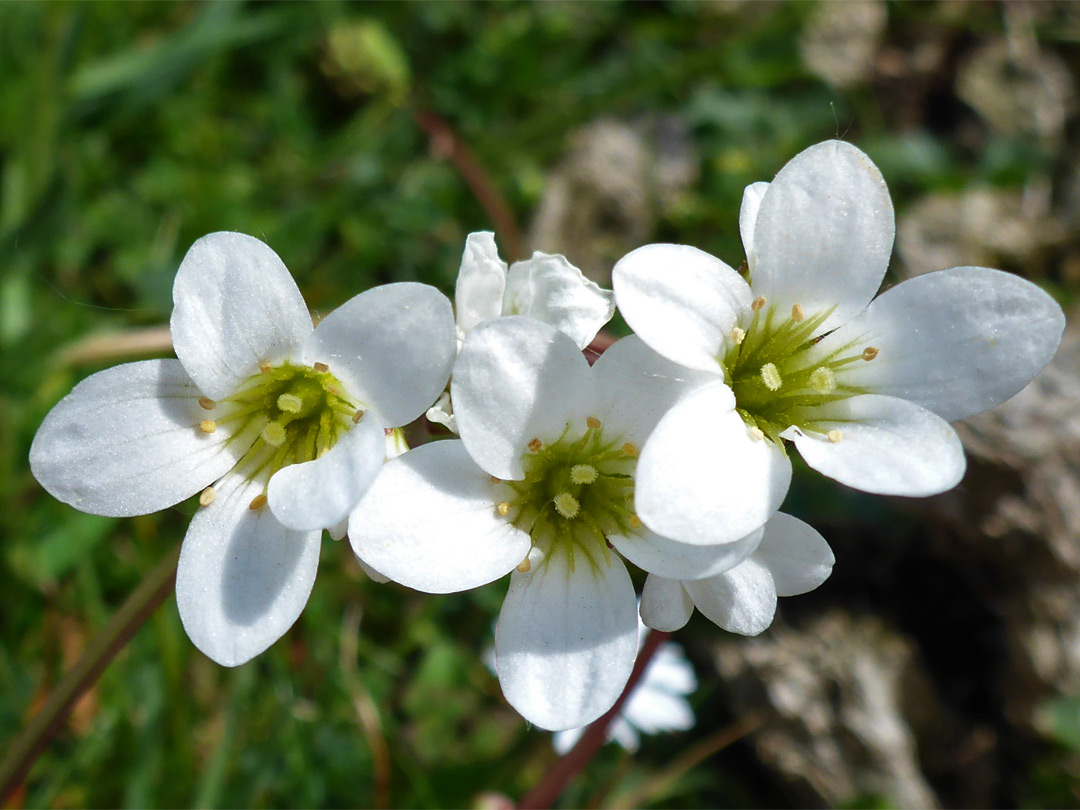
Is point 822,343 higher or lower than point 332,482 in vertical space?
lower

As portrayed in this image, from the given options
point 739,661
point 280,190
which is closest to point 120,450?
point 739,661

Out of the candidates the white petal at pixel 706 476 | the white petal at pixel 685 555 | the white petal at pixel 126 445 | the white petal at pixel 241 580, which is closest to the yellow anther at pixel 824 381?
the white petal at pixel 706 476

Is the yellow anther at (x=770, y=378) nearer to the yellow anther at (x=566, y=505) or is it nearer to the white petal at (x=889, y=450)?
the white petal at (x=889, y=450)

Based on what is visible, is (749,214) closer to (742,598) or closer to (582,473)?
(582,473)

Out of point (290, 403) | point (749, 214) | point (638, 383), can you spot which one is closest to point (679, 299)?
point (638, 383)

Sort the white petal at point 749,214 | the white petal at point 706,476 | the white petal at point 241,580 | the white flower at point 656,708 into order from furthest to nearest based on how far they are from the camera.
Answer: the white flower at point 656,708 < the white petal at point 749,214 < the white petal at point 241,580 < the white petal at point 706,476

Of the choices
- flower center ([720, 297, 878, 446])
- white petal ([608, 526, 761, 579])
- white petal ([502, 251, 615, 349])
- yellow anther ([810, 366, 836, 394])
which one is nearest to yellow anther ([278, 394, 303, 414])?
white petal ([502, 251, 615, 349])

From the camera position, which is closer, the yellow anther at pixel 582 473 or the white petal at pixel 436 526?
the white petal at pixel 436 526
